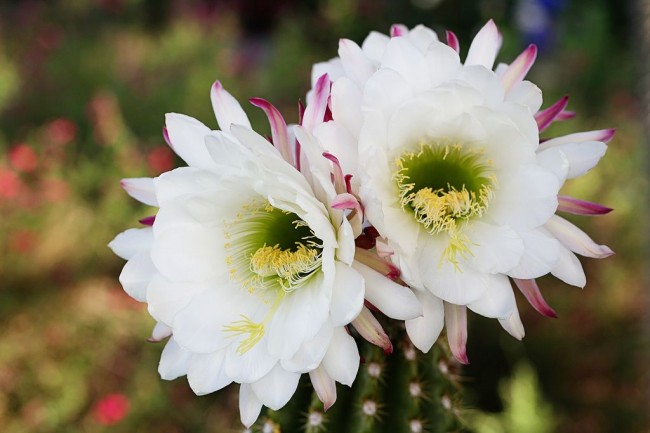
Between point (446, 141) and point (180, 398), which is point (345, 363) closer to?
point (446, 141)

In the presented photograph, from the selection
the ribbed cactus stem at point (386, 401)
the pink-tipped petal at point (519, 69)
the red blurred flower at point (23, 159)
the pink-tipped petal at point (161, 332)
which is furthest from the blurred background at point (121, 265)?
the pink-tipped petal at point (519, 69)

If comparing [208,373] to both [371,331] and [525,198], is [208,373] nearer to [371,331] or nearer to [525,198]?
[371,331]

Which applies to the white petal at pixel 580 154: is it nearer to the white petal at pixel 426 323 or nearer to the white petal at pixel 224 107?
the white petal at pixel 426 323

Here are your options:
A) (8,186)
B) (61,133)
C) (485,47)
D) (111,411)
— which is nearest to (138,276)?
(485,47)

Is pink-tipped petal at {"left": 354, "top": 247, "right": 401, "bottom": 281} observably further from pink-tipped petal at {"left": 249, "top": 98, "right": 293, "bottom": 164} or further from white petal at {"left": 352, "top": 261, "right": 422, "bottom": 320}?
pink-tipped petal at {"left": 249, "top": 98, "right": 293, "bottom": 164}

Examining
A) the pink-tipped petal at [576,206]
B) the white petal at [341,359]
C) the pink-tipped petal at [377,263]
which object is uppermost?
the pink-tipped petal at [576,206]

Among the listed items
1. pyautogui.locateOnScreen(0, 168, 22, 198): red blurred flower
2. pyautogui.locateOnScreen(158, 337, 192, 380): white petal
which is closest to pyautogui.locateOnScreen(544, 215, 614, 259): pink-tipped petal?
pyautogui.locateOnScreen(158, 337, 192, 380): white petal
